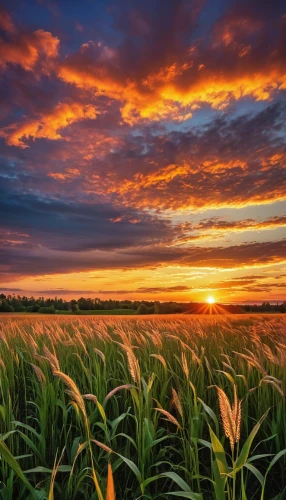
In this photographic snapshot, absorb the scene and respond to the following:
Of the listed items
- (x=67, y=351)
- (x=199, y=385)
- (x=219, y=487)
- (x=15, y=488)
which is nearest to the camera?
(x=219, y=487)

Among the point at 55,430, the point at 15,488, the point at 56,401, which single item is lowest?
the point at 15,488

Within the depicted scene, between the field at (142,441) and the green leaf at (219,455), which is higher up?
the green leaf at (219,455)

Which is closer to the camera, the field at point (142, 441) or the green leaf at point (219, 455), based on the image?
the green leaf at point (219, 455)

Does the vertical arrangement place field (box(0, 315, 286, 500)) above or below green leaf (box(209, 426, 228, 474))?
below

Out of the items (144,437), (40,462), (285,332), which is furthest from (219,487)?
(285,332)

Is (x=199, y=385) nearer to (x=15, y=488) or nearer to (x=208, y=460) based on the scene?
(x=208, y=460)

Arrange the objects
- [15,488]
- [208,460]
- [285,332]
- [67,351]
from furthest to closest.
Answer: [285,332], [67,351], [208,460], [15,488]

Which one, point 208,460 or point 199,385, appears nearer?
point 208,460

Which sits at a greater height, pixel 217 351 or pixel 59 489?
pixel 217 351

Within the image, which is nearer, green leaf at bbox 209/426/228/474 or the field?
green leaf at bbox 209/426/228/474

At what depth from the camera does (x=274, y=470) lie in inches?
132

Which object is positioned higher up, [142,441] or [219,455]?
[219,455]

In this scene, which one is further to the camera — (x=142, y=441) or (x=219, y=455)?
(x=142, y=441)

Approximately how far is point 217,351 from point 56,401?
114 inches
